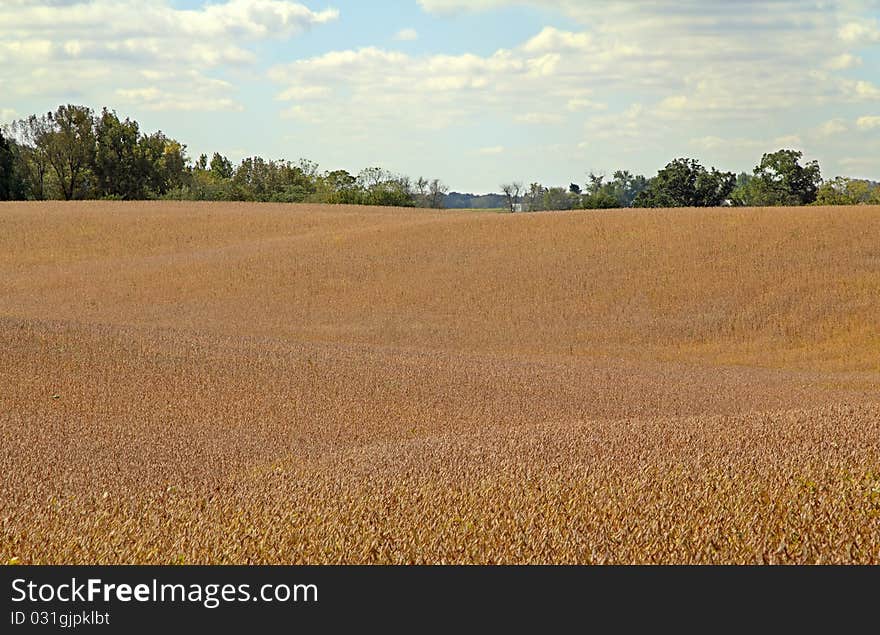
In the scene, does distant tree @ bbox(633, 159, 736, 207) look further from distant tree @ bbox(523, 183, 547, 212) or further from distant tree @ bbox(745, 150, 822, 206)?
distant tree @ bbox(523, 183, 547, 212)

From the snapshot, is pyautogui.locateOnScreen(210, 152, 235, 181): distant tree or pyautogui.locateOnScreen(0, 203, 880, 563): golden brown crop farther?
pyautogui.locateOnScreen(210, 152, 235, 181): distant tree

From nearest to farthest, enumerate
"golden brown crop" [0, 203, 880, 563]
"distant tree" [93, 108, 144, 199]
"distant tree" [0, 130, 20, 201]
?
"golden brown crop" [0, 203, 880, 563] < "distant tree" [0, 130, 20, 201] < "distant tree" [93, 108, 144, 199]

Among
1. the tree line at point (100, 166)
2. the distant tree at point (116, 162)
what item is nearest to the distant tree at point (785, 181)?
the tree line at point (100, 166)

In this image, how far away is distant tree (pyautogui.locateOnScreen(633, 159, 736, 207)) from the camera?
69.0 m

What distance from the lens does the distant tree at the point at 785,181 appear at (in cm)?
6906

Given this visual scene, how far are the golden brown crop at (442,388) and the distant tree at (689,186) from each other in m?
30.2

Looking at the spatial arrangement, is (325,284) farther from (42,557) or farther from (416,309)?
(42,557)

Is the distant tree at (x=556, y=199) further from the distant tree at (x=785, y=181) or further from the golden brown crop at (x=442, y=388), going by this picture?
the golden brown crop at (x=442, y=388)

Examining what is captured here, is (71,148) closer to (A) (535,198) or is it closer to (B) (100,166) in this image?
(B) (100,166)

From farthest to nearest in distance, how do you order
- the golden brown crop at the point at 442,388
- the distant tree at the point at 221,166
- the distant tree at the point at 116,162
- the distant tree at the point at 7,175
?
the distant tree at the point at 221,166 → the distant tree at the point at 116,162 → the distant tree at the point at 7,175 → the golden brown crop at the point at 442,388

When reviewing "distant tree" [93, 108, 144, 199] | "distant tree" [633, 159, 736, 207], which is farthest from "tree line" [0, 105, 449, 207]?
"distant tree" [633, 159, 736, 207]

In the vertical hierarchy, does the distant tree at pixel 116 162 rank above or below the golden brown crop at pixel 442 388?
above

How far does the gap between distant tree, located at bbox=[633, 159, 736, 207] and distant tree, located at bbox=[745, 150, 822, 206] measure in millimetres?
1833

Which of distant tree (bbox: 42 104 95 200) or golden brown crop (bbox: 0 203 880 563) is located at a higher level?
distant tree (bbox: 42 104 95 200)
